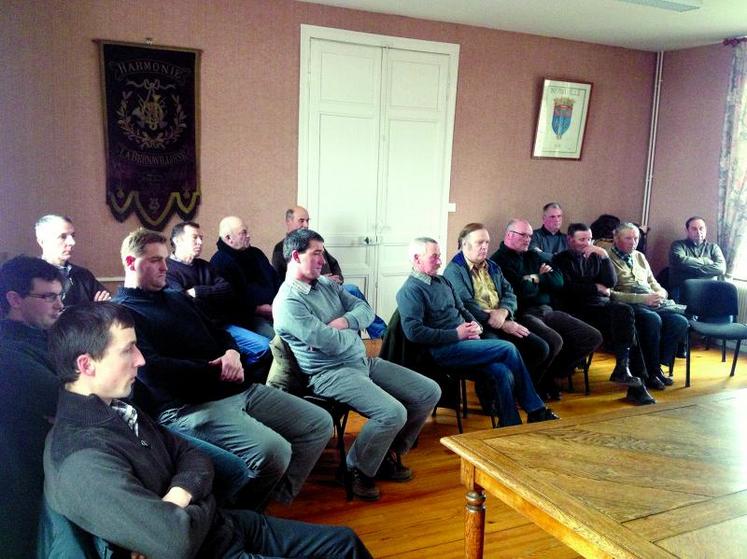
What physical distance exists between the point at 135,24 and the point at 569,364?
3.72 m

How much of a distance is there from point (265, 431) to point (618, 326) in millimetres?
2965

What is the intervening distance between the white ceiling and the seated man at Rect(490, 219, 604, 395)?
70.6 inches

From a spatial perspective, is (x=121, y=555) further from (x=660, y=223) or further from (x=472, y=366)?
(x=660, y=223)

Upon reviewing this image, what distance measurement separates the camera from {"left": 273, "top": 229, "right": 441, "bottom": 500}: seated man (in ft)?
9.75

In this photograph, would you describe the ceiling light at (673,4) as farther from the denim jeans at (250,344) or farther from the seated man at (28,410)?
the seated man at (28,410)

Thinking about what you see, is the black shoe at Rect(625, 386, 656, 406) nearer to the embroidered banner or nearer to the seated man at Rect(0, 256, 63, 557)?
the embroidered banner

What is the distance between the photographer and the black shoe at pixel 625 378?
4.48 metres

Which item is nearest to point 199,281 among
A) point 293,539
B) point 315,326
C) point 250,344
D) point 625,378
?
point 250,344

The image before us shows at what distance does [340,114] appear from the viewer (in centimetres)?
527

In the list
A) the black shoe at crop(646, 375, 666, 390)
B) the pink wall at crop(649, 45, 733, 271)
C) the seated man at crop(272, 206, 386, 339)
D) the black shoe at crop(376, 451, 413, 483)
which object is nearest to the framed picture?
the pink wall at crop(649, 45, 733, 271)

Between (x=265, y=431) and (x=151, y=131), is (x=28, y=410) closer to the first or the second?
(x=265, y=431)

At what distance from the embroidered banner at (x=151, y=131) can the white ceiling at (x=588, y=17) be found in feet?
4.04

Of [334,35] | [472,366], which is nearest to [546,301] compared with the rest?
[472,366]

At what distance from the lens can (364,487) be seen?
303 centimetres
